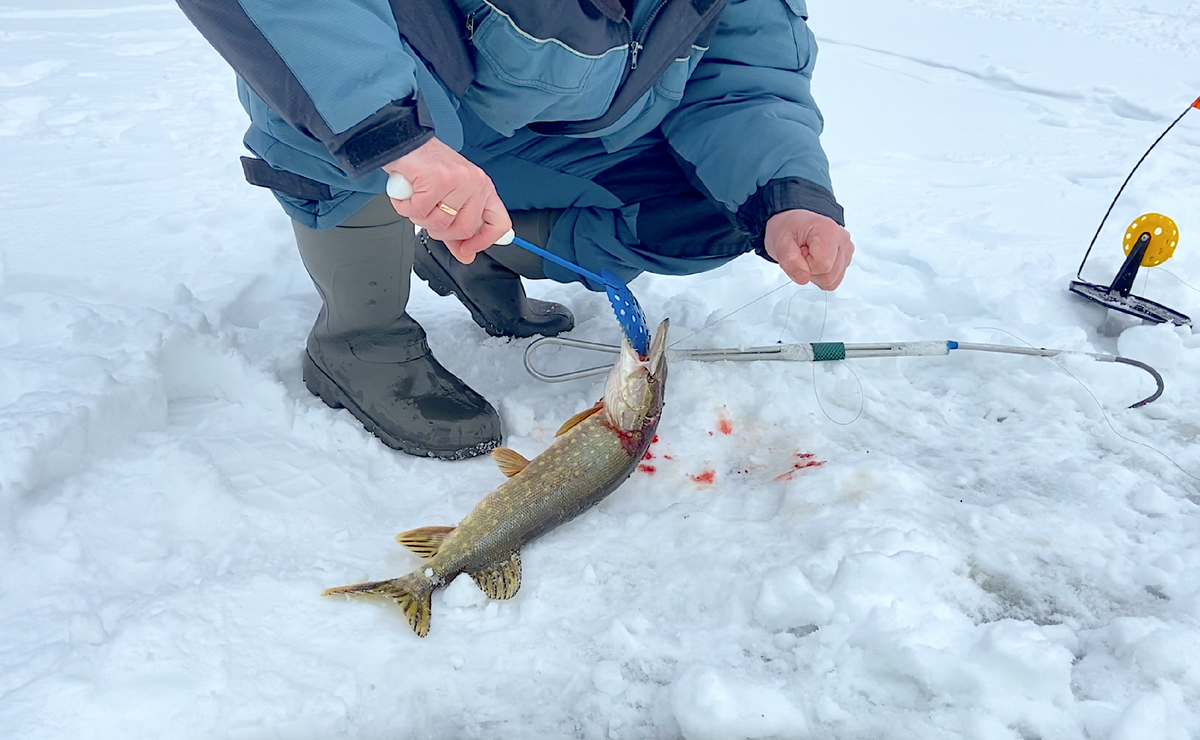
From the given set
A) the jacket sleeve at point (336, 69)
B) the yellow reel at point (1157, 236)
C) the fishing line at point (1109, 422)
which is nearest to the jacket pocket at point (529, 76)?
the jacket sleeve at point (336, 69)

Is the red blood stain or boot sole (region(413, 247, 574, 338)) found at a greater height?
the red blood stain

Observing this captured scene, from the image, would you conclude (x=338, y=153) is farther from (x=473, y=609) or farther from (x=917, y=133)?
(x=917, y=133)

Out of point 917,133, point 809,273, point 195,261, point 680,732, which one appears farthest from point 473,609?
point 917,133

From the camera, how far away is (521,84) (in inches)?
70.3

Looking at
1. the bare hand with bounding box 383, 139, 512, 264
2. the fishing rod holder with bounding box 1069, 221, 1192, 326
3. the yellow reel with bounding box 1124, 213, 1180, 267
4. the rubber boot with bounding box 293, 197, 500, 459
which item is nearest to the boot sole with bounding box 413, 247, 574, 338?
the rubber boot with bounding box 293, 197, 500, 459

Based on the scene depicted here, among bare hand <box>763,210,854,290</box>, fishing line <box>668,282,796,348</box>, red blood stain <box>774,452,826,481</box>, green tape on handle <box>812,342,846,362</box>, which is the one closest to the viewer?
bare hand <box>763,210,854,290</box>

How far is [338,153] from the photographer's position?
143 centimetres

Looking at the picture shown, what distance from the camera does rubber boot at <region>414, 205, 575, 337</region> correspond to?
95.0 inches

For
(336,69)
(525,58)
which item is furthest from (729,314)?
(336,69)

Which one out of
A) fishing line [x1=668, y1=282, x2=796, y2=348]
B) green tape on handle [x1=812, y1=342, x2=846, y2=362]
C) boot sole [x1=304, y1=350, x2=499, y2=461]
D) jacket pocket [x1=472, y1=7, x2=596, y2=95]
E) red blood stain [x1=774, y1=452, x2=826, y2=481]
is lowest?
boot sole [x1=304, y1=350, x2=499, y2=461]

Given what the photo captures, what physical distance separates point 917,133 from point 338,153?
3724 millimetres

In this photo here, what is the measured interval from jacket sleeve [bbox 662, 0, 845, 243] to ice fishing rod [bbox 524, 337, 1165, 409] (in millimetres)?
327

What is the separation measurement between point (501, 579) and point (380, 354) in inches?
29.6

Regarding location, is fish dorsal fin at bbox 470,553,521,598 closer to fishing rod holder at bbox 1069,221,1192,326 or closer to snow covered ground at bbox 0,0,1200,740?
snow covered ground at bbox 0,0,1200,740
